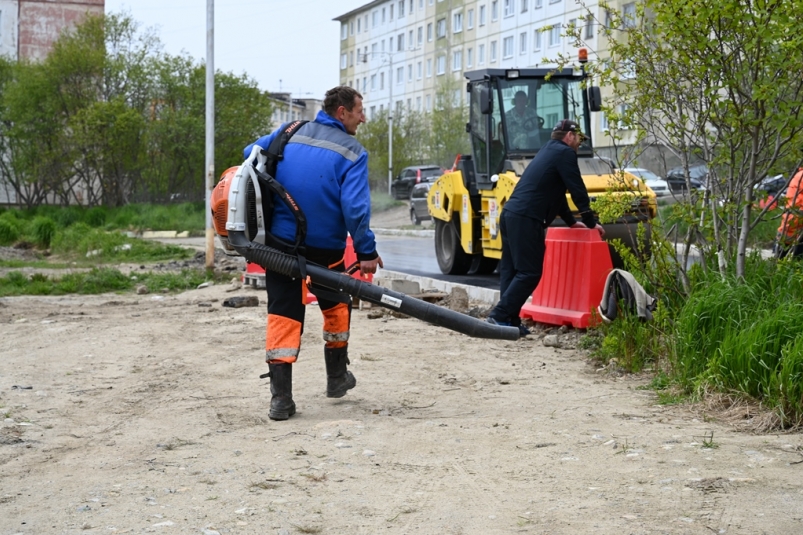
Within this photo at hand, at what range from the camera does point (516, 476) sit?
491 centimetres

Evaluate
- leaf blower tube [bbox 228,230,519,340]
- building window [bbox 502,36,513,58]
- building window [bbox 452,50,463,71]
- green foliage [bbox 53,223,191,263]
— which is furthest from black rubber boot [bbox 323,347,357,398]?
building window [bbox 452,50,463,71]

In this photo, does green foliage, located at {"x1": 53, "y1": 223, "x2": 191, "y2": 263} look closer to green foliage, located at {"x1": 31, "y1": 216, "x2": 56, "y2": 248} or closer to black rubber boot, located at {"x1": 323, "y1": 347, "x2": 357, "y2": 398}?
green foliage, located at {"x1": 31, "y1": 216, "x2": 56, "y2": 248}

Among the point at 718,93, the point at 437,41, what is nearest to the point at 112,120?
the point at 718,93

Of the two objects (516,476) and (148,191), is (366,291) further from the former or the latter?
(148,191)

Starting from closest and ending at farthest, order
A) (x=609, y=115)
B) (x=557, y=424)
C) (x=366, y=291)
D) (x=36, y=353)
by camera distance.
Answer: (x=557, y=424)
(x=366, y=291)
(x=609, y=115)
(x=36, y=353)

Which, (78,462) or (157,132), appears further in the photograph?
(157,132)

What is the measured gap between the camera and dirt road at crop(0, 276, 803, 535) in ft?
14.1

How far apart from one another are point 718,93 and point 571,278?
2.56m

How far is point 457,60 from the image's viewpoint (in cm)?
7888

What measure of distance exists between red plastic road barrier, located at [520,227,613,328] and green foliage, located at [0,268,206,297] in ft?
23.9

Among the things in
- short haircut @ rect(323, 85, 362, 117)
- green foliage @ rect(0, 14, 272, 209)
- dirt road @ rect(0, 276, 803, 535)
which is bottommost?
dirt road @ rect(0, 276, 803, 535)

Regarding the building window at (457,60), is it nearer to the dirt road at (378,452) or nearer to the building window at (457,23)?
the building window at (457,23)

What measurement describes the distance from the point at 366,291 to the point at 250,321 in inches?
189

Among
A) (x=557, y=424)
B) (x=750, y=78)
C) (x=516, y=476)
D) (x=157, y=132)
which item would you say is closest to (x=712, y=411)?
(x=557, y=424)
